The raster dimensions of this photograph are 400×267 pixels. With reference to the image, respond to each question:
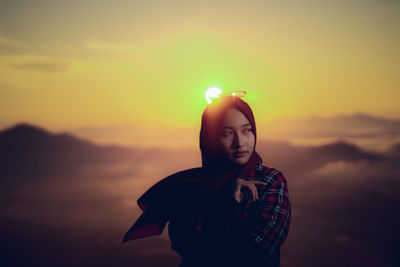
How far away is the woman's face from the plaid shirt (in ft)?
0.60

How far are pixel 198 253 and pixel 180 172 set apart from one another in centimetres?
77

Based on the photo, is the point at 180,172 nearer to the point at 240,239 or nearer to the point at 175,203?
the point at 175,203

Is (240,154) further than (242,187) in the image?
Yes

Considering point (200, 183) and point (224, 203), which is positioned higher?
point (200, 183)

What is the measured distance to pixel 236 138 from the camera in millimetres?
4336

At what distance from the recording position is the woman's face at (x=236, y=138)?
171 inches

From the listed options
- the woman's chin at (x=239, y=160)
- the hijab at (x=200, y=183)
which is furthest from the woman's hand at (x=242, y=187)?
the woman's chin at (x=239, y=160)

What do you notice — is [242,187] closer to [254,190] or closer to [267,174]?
[254,190]

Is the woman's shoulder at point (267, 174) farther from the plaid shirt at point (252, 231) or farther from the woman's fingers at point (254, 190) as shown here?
the woman's fingers at point (254, 190)

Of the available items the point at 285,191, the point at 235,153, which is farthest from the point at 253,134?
the point at 285,191

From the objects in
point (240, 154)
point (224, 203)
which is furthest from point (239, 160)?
point (224, 203)

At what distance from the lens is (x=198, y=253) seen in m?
4.15

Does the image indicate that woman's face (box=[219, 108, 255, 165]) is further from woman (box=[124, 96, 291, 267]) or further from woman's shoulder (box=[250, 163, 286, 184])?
woman's shoulder (box=[250, 163, 286, 184])

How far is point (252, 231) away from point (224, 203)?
313 millimetres
